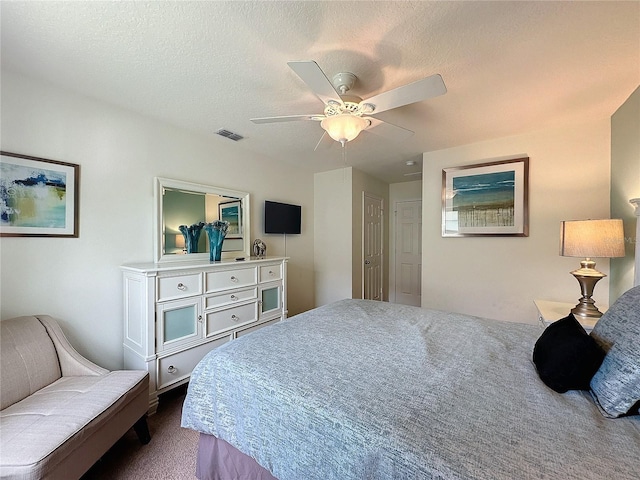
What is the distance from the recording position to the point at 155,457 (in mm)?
1561

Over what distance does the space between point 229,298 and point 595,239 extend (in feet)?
9.62

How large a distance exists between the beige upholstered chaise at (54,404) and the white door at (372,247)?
3.27 meters

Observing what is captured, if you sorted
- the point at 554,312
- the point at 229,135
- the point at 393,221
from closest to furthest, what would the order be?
the point at 554,312 → the point at 229,135 → the point at 393,221

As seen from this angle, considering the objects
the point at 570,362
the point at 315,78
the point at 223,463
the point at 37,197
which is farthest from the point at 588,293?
the point at 37,197

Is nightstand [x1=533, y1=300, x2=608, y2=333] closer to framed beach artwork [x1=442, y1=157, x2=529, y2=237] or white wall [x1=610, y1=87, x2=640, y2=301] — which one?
white wall [x1=610, y1=87, x2=640, y2=301]

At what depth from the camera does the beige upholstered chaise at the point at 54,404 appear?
108 centimetres

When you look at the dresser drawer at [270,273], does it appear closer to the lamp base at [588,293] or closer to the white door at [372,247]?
the white door at [372,247]

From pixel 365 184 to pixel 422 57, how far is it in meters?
2.74

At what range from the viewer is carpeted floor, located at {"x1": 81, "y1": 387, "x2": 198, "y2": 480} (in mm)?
1445

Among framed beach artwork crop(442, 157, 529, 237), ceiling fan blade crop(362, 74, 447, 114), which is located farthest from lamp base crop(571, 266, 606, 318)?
ceiling fan blade crop(362, 74, 447, 114)

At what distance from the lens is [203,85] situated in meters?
1.81

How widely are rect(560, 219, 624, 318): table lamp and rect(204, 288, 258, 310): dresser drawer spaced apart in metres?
2.70

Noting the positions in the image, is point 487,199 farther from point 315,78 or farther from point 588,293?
point 315,78

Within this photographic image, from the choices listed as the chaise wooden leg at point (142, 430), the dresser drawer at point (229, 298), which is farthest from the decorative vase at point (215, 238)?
the chaise wooden leg at point (142, 430)
